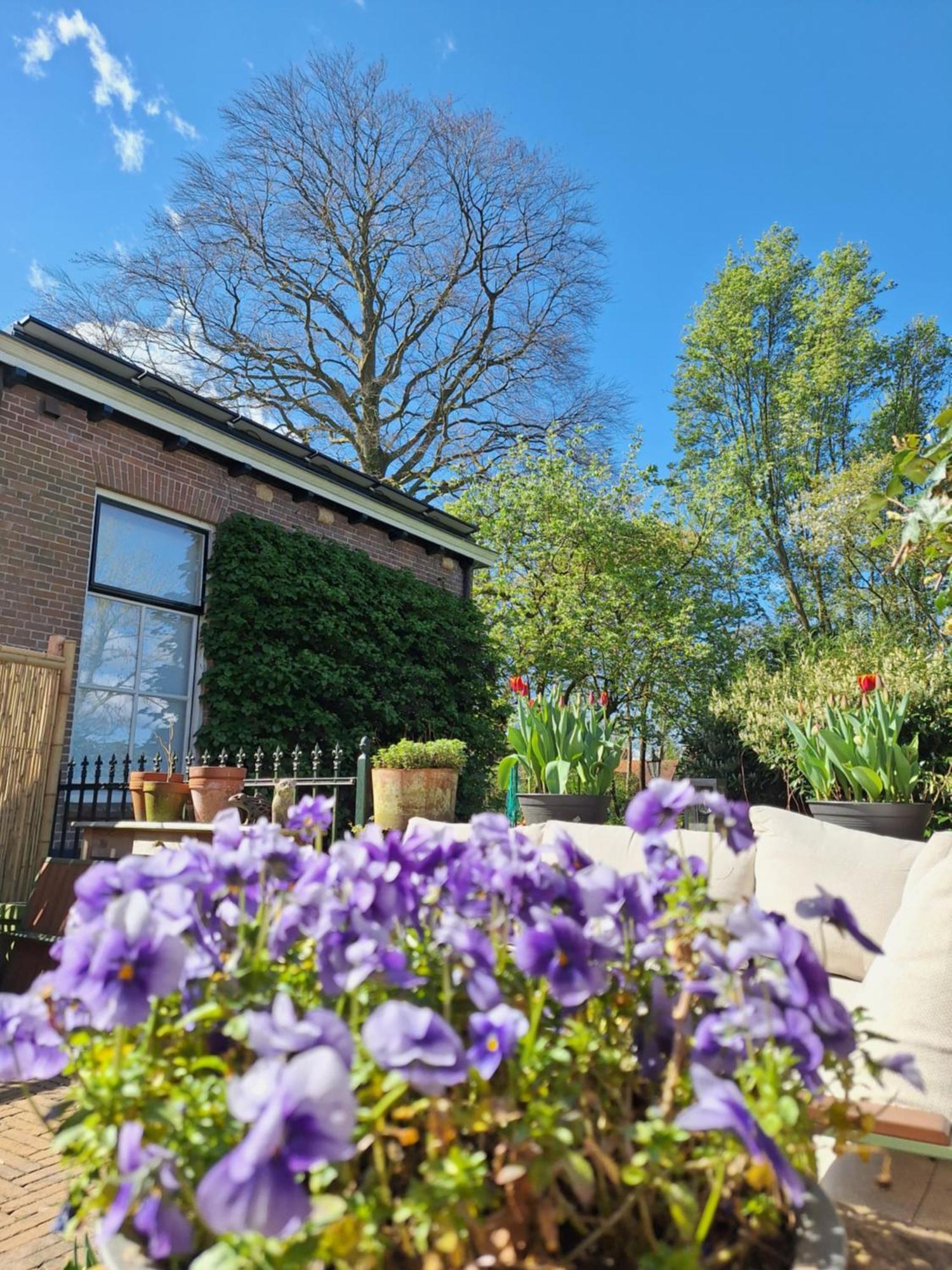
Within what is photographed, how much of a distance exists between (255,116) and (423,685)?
526 inches

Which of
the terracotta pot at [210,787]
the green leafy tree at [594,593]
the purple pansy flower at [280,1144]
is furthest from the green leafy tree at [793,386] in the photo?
the purple pansy flower at [280,1144]

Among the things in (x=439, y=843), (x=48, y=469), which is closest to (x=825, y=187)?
(x=48, y=469)

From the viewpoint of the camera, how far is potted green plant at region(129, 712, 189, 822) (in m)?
5.63

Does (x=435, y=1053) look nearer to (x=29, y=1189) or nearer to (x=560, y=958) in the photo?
(x=560, y=958)

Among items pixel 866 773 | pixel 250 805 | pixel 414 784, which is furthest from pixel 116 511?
pixel 866 773

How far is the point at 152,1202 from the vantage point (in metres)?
0.64

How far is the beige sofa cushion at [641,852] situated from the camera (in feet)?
9.11

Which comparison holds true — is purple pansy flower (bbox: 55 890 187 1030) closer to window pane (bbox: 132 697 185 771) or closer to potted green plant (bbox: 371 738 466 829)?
potted green plant (bbox: 371 738 466 829)

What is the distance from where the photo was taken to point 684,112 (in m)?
17.0

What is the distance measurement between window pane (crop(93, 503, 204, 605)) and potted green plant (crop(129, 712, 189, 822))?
1756 millimetres

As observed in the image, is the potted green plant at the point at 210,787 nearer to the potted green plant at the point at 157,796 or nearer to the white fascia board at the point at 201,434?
the potted green plant at the point at 157,796

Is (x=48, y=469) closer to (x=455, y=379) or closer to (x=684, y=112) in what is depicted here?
(x=455, y=379)

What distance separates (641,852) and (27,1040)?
2.16m

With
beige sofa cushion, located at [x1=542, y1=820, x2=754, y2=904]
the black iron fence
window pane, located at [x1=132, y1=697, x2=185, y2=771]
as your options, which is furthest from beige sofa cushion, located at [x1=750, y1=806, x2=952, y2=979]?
window pane, located at [x1=132, y1=697, x2=185, y2=771]
